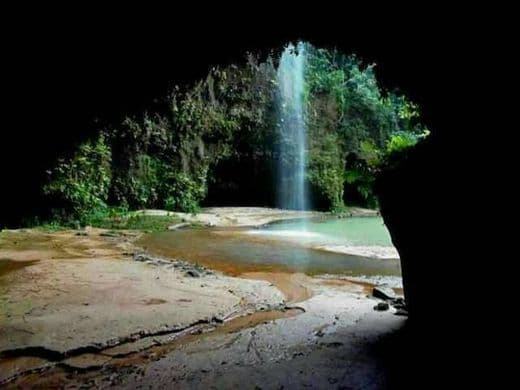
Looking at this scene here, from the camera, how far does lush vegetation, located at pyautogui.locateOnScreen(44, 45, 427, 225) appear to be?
56.4 ft

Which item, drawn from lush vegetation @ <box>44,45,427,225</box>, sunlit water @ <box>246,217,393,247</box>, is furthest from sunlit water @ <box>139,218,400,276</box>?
lush vegetation @ <box>44,45,427,225</box>

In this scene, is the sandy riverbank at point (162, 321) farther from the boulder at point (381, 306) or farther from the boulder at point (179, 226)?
the boulder at point (179, 226)

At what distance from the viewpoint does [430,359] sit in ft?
13.1

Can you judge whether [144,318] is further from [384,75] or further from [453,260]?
[384,75]

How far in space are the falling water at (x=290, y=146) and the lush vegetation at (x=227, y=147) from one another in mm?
484

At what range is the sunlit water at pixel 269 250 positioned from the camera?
9023 mm

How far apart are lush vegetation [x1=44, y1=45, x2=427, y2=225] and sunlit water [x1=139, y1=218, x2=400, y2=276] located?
3.32 m

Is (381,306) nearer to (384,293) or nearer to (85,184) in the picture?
(384,293)

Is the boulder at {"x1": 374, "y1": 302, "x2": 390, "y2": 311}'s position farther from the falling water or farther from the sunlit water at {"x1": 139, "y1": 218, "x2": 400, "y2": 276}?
the falling water

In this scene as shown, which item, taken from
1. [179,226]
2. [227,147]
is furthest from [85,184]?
[227,147]

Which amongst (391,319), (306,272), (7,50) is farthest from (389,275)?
(7,50)

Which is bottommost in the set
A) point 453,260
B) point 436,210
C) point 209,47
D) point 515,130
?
point 453,260

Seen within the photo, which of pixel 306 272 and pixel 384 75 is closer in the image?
pixel 384 75

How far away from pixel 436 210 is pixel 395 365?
4.66ft
